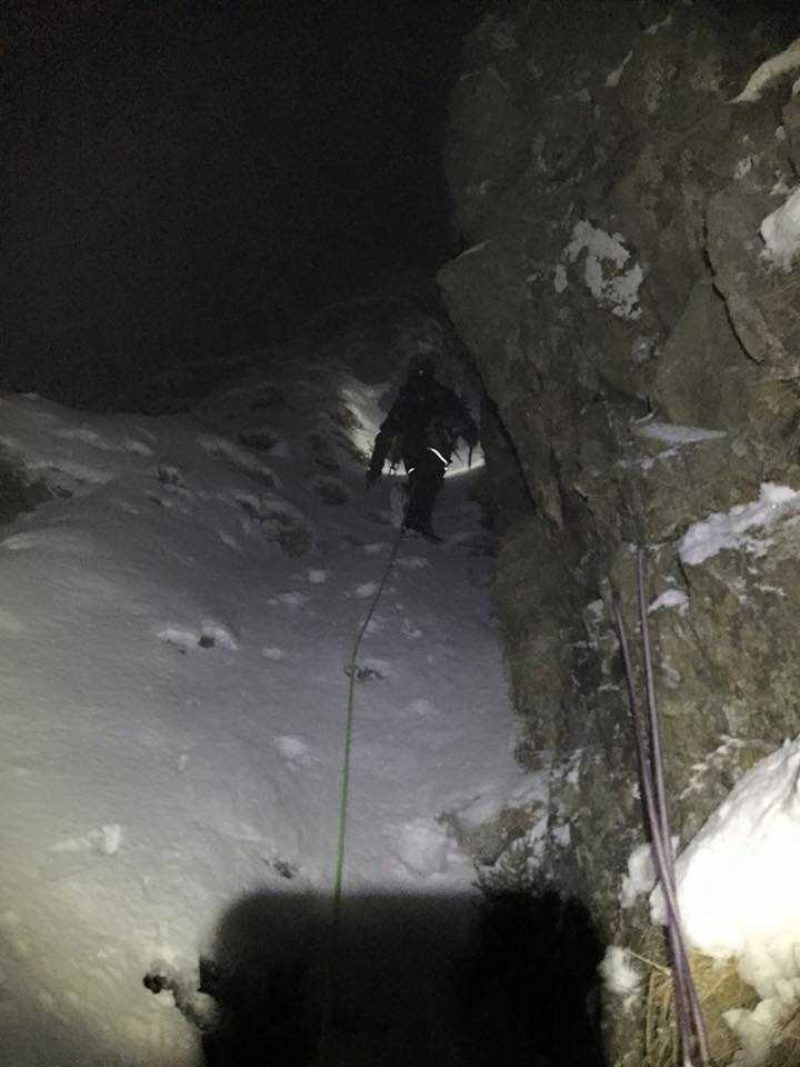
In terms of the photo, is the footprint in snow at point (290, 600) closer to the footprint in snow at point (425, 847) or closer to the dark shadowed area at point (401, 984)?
the footprint in snow at point (425, 847)

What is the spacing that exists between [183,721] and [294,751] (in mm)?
871

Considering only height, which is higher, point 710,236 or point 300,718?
point 710,236

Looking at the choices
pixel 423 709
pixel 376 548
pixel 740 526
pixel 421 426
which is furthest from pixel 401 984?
pixel 421 426

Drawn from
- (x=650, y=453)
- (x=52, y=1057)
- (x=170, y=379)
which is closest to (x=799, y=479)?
(x=650, y=453)

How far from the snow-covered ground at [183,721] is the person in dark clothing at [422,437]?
978 millimetres

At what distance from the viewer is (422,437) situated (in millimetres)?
11023

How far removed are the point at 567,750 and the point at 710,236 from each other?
382 centimetres

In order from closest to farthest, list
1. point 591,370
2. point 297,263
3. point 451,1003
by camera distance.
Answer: point 451,1003, point 591,370, point 297,263

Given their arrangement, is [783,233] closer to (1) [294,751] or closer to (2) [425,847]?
(2) [425,847]

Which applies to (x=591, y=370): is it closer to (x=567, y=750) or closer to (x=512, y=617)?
(x=512, y=617)

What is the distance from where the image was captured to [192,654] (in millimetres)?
5586

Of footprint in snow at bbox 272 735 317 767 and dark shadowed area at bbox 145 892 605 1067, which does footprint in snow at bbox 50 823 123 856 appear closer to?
dark shadowed area at bbox 145 892 605 1067

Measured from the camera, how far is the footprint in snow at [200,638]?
5.59 metres

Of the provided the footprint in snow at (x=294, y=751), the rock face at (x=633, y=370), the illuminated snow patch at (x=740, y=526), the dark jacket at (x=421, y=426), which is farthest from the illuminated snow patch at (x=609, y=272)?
the footprint in snow at (x=294, y=751)
